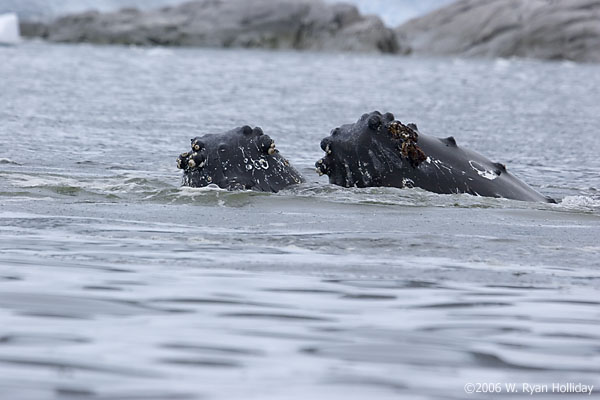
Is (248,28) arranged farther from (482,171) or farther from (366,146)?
(366,146)

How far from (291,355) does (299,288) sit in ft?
5.08

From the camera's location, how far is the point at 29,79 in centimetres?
3725

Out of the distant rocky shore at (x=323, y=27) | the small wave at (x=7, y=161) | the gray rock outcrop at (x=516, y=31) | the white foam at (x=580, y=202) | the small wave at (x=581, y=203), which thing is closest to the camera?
the small wave at (x=581, y=203)

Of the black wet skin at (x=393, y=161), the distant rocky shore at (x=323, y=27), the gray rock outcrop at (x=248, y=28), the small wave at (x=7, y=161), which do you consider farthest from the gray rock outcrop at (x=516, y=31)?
the black wet skin at (x=393, y=161)

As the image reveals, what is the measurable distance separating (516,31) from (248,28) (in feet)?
82.5

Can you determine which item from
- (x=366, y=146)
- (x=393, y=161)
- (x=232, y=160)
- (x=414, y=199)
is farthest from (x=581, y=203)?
(x=232, y=160)

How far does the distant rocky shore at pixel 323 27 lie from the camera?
10369cm

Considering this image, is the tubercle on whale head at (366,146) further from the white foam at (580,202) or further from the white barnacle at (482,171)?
the white foam at (580,202)

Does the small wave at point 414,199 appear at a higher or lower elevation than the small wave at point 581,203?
higher

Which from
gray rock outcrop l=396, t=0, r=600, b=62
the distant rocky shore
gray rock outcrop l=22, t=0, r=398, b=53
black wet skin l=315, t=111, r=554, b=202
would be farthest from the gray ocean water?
gray rock outcrop l=22, t=0, r=398, b=53

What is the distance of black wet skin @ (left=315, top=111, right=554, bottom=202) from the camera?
10500 mm

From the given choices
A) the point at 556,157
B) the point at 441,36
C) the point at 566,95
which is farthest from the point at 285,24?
the point at 556,157

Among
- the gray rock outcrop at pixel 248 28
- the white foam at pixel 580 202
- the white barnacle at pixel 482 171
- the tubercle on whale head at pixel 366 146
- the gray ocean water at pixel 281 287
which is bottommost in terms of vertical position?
the white foam at pixel 580 202

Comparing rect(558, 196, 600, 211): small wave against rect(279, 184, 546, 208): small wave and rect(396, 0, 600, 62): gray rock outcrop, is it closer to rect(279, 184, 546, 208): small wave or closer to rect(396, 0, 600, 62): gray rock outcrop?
rect(279, 184, 546, 208): small wave
